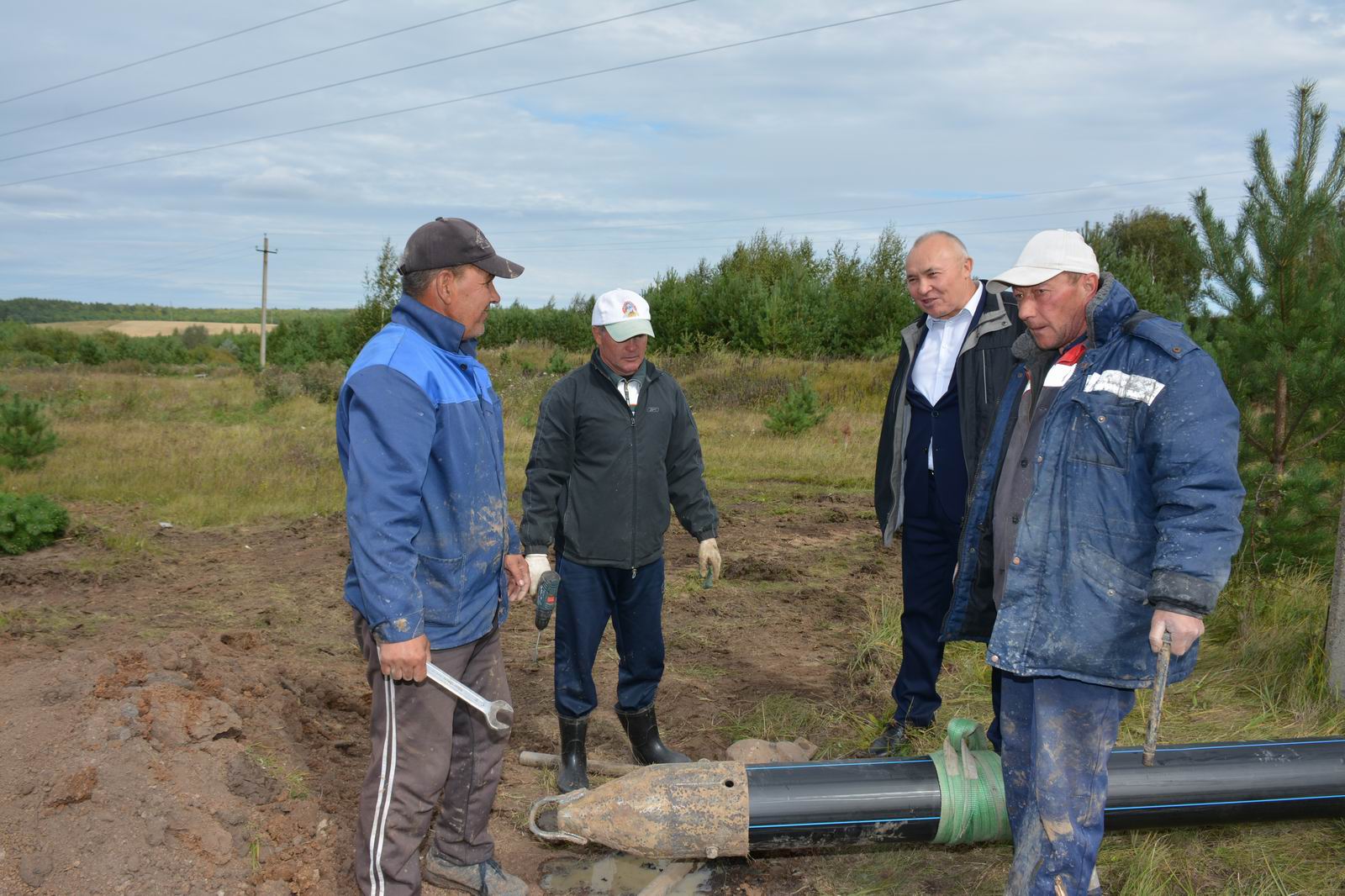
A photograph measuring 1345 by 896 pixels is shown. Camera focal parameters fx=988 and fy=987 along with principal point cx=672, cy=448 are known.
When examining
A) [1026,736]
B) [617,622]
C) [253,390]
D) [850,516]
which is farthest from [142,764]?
[253,390]

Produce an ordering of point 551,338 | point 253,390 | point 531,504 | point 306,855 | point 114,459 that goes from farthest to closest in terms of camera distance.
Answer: point 551,338 < point 253,390 < point 114,459 < point 531,504 < point 306,855

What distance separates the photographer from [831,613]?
690 centimetres

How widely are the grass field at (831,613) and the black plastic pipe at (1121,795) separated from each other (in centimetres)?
22

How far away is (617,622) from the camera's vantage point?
425cm

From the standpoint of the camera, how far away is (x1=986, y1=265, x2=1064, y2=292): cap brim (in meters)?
2.73

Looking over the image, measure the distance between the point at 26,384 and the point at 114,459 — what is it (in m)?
17.1

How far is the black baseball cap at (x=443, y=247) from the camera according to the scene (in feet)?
9.64

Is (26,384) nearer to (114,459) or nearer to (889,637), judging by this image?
(114,459)

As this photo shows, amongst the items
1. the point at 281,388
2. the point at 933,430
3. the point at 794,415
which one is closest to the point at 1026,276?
the point at 933,430

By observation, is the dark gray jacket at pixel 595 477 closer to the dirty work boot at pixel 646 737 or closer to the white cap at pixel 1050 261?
the dirty work boot at pixel 646 737

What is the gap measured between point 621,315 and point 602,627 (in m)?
1.30

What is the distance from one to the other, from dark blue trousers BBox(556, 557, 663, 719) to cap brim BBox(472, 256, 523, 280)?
135 cm

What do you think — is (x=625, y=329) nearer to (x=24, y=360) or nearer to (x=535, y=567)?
(x=535, y=567)

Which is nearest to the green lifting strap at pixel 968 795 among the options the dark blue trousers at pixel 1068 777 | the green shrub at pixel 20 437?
the dark blue trousers at pixel 1068 777
